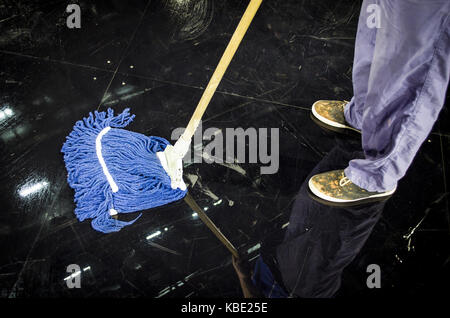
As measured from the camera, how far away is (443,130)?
1422 mm

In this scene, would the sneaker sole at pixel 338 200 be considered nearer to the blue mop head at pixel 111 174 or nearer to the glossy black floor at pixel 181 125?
the glossy black floor at pixel 181 125

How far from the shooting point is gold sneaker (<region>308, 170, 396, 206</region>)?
1143 mm

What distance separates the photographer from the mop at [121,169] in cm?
109

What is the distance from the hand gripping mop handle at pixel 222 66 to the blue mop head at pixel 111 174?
0.13 metres

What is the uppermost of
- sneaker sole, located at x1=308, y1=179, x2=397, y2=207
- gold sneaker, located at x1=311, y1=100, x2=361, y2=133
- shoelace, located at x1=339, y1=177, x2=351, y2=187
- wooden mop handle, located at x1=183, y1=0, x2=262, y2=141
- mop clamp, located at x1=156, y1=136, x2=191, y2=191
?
wooden mop handle, located at x1=183, y1=0, x2=262, y2=141

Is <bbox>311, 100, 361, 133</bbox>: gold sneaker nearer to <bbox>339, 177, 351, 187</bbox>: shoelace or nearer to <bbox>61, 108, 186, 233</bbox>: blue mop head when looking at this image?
<bbox>339, 177, 351, 187</bbox>: shoelace

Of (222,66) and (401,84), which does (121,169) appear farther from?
(401,84)

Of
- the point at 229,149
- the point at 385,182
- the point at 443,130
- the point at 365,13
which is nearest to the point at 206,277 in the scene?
the point at 229,149

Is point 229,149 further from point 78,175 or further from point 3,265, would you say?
point 3,265

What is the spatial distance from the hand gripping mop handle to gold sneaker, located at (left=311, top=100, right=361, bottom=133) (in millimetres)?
476

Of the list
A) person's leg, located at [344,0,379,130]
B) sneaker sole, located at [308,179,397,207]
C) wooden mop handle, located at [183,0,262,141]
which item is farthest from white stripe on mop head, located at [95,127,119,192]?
person's leg, located at [344,0,379,130]

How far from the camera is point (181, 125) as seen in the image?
4.38ft
